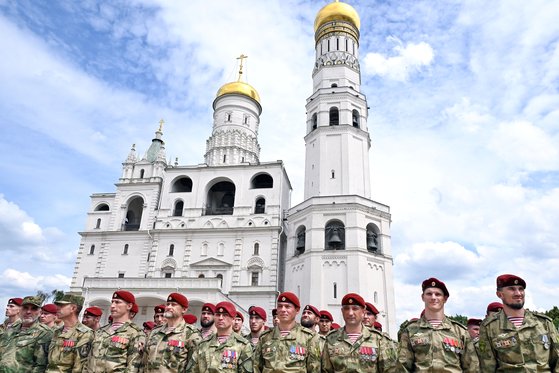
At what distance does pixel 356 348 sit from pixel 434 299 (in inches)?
41.6

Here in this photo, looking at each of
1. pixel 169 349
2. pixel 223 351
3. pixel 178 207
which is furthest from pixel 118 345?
pixel 178 207

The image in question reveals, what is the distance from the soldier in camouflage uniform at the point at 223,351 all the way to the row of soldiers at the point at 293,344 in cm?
1

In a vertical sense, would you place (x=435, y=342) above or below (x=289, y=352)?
above

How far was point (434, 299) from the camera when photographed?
491 centimetres

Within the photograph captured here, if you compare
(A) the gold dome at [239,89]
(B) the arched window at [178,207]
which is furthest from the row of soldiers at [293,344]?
(A) the gold dome at [239,89]

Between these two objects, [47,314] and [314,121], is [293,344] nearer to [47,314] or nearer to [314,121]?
[47,314]

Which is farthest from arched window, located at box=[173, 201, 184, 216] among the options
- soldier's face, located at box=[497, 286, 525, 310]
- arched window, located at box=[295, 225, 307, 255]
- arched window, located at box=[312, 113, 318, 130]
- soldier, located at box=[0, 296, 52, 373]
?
soldier's face, located at box=[497, 286, 525, 310]

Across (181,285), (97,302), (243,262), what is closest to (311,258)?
(243,262)

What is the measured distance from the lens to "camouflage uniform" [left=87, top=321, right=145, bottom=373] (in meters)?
5.72

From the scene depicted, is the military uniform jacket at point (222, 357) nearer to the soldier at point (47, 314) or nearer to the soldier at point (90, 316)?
the soldier at point (90, 316)

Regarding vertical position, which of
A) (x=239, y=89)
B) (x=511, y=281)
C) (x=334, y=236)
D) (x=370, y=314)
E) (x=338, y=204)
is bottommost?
(x=370, y=314)

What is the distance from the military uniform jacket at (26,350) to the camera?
651cm

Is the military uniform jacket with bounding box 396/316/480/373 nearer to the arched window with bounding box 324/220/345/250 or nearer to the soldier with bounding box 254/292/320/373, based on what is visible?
the soldier with bounding box 254/292/320/373

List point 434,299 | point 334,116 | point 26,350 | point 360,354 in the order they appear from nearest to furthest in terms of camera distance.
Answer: point 434,299 → point 360,354 → point 26,350 → point 334,116
